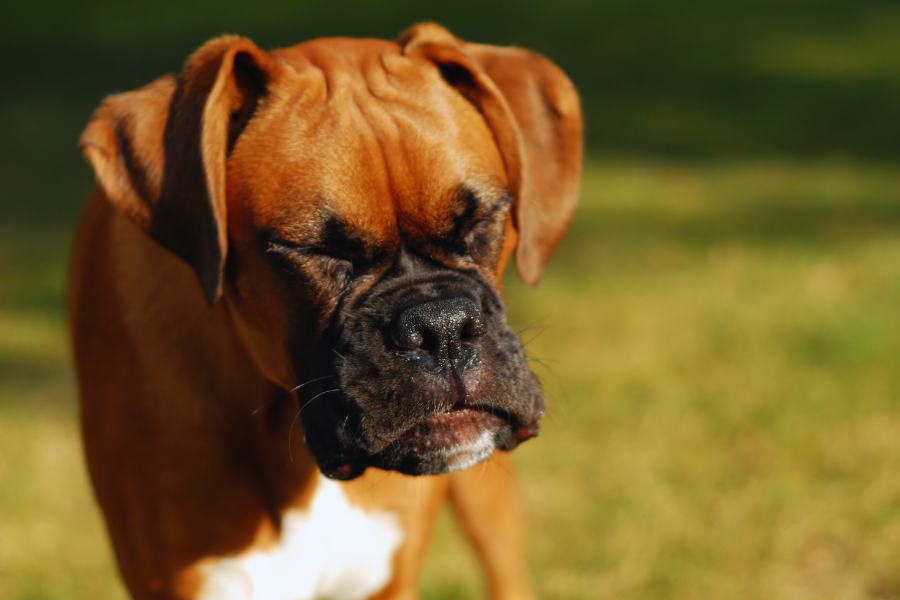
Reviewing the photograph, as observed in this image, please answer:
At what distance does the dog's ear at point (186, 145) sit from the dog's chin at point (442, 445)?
604mm

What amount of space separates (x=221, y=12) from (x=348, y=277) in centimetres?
1315

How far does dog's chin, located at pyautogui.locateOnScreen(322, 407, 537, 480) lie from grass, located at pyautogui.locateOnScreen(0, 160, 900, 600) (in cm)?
99

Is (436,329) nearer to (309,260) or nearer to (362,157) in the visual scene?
(309,260)

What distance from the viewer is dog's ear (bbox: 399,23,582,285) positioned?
9.94ft

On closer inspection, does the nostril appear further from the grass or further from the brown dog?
the grass

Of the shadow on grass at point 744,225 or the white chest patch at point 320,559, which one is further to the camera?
the shadow on grass at point 744,225

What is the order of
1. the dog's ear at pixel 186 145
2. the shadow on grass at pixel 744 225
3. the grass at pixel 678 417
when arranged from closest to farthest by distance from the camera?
the dog's ear at pixel 186 145, the grass at pixel 678 417, the shadow on grass at pixel 744 225

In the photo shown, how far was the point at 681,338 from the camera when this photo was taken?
5.88 metres

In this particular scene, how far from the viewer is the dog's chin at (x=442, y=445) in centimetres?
259

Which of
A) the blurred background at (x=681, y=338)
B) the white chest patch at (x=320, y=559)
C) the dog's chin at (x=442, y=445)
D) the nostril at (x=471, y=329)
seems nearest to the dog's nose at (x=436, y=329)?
the nostril at (x=471, y=329)

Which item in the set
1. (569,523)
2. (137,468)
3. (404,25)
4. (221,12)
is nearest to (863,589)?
(569,523)

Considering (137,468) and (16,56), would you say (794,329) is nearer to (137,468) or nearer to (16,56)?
(137,468)

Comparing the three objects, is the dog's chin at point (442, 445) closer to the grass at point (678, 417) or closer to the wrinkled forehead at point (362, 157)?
the wrinkled forehead at point (362, 157)

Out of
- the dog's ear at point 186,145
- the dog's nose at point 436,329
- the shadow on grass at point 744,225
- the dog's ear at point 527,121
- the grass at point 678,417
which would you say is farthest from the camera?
the shadow on grass at point 744,225
